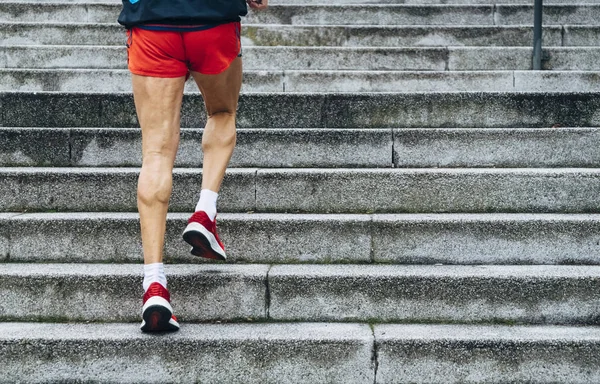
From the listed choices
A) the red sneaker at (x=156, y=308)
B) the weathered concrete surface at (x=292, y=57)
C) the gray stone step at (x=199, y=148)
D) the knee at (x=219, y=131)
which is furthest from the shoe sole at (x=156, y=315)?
the weathered concrete surface at (x=292, y=57)

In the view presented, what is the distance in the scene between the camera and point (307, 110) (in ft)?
14.7

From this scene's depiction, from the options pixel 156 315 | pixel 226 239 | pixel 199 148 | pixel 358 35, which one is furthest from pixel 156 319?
pixel 358 35

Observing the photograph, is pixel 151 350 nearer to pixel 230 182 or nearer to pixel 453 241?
pixel 230 182

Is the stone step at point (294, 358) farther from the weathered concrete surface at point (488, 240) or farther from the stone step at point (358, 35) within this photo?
the stone step at point (358, 35)

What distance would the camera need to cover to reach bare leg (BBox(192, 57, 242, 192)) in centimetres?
311

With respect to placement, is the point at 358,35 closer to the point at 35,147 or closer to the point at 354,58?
the point at 354,58

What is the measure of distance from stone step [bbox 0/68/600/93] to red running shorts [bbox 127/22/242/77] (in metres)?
2.26

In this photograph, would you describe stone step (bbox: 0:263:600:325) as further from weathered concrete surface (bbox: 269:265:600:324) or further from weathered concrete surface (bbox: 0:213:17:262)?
weathered concrete surface (bbox: 0:213:17:262)

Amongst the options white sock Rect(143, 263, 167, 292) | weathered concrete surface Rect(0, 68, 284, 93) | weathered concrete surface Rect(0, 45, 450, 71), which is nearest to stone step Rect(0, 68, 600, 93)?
weathered concrete surface Rect(0, 68, 284, 93)

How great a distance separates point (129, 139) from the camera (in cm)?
421

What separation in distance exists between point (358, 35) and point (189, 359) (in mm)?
3910

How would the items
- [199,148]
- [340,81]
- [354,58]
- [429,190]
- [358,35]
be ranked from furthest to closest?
[358,35]
[354,58]
[340,81]
[199,148]
[429,190]

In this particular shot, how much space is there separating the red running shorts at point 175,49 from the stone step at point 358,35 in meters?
3.24

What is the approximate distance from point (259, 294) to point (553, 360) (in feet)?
4.34
